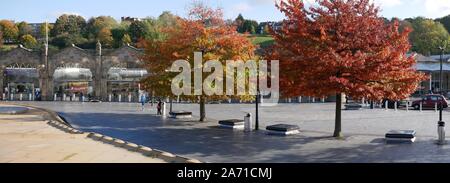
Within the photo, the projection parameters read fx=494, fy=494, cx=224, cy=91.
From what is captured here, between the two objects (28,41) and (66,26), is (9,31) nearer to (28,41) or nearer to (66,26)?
(28,41)

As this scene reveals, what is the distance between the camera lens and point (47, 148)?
696 inches

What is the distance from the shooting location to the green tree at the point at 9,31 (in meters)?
132

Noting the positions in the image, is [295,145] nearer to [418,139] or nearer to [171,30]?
[418,139]

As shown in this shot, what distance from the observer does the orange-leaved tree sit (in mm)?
28016

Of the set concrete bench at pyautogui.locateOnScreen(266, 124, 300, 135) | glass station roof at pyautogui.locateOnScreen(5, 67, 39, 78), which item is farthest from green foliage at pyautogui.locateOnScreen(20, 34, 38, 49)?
concrete bench at pyautogui.locateOnScreen(266, 124, 300, 135)

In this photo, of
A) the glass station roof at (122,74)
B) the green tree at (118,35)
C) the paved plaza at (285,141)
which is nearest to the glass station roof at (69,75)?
the glass station roof at (122,74)

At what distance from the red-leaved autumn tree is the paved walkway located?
28.2 ft

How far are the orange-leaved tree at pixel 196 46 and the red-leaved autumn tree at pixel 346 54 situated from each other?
266 inches

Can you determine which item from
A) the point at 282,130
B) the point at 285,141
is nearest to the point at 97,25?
the point at 282,130

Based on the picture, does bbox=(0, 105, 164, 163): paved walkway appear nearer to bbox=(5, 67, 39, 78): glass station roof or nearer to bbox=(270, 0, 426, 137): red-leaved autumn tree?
bbox=(270, 0, 426, 137): red-leaved autumn tree

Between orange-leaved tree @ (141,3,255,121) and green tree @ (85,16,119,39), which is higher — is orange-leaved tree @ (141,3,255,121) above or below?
below

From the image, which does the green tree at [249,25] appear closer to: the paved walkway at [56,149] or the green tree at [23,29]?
the green tree at [23,29]

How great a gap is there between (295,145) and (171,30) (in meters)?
13.4

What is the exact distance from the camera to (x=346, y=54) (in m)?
20.3
